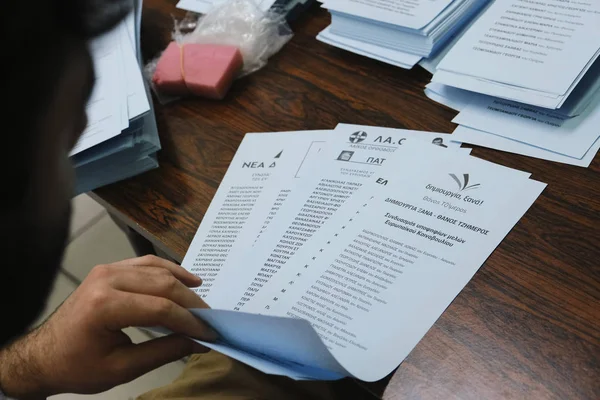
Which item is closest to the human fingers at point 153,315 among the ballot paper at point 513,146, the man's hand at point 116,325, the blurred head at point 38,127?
the man's hand at point 116,325

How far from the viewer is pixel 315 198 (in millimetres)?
771

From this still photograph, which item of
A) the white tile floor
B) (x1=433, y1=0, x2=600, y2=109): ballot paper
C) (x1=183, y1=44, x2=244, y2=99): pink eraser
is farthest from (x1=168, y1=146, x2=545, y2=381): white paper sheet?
the white tile floor

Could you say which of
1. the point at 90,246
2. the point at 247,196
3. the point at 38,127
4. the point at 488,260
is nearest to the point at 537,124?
the point at 488,260

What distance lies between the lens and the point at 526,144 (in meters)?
0.74

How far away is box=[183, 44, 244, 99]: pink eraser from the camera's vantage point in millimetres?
957

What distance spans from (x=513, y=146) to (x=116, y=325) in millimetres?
538

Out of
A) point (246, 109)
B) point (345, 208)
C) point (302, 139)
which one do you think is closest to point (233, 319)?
point (345, 208)

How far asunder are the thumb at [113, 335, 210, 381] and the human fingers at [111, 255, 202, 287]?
0.22 feet

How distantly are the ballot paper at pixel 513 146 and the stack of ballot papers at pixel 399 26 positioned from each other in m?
0.17

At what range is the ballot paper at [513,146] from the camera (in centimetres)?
71

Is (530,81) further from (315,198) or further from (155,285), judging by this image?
(155,285)

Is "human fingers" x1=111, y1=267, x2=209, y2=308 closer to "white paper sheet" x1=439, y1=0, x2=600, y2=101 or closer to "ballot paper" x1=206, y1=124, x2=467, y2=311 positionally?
"ballot paper" x1=206, y1=124, x2=467, y2=311

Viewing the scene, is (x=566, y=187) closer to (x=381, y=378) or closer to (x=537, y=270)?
(x=537, y=270)

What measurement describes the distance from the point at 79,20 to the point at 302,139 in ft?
1.58
